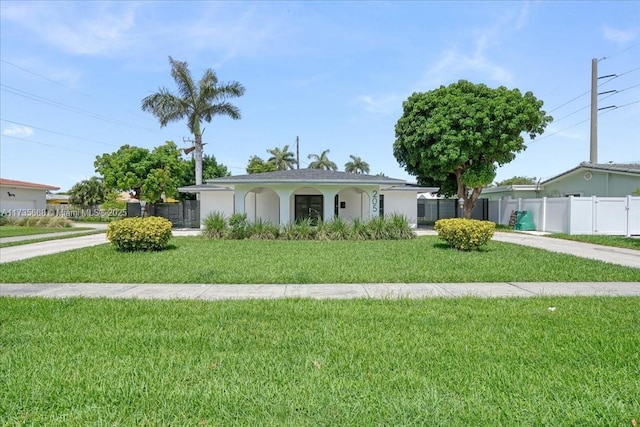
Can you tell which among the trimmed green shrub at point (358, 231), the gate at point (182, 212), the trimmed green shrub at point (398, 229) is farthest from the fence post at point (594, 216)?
the gate at point (182, 212)

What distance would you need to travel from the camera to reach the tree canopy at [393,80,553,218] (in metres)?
23.5

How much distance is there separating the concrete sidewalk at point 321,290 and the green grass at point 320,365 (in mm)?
908

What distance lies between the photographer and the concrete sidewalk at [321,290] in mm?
6781

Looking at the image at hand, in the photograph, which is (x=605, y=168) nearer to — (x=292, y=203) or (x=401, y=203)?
(x=401, y=203)

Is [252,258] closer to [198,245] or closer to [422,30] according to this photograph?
[198,245]

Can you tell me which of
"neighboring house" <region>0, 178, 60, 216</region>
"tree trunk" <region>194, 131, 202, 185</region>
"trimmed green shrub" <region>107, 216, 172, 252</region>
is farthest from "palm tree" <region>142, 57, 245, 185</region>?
"neighboring house" <region>0, 178, 60, 216</region>

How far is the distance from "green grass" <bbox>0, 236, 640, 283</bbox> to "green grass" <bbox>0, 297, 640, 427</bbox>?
237 cm

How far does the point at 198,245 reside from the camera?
1431cm

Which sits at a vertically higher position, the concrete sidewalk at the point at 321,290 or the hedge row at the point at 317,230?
the hedge row at the point at 317,230

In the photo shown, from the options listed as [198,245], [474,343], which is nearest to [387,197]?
[198,245]

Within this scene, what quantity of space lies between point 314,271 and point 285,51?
35.3 feet

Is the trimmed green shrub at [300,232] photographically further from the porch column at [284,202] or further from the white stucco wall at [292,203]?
the white stucco wall at [292,203]

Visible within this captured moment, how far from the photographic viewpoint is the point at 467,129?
935 inches

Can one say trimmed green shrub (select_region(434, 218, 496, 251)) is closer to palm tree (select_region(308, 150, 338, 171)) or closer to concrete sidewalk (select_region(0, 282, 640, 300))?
concrete sidewalk (select_region(0, 282, 640, 300))
